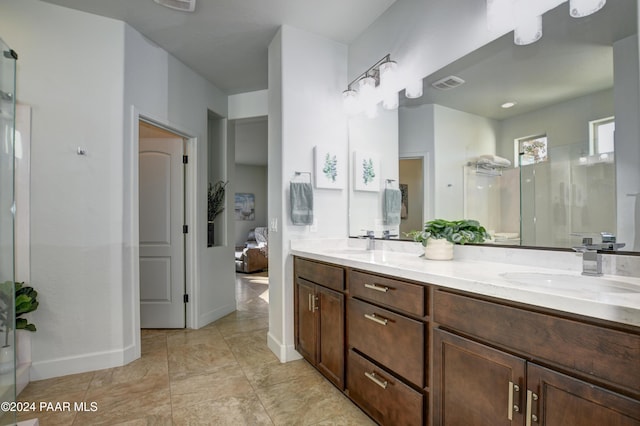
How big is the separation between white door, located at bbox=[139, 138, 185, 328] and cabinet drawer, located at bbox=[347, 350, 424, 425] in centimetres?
232

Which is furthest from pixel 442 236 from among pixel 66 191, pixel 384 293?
pixel 66 191

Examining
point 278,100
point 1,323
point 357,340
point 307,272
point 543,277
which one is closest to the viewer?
point 543,277

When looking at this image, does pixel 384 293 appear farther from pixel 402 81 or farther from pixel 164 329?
pixel 164 329

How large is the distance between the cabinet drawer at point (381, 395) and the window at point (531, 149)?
118 cm

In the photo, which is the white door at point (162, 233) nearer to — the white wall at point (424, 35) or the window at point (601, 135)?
the white wall at point (424, 35)

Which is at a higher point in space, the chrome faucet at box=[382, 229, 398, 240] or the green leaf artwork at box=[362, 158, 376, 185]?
the green leaf artwork at box=[362, 158, 376, 185]

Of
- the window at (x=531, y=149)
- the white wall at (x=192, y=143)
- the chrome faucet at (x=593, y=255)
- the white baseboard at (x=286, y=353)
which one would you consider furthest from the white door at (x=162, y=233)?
the chrome faucet at (x=593, y=255)

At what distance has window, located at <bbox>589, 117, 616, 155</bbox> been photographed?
4.08 ft

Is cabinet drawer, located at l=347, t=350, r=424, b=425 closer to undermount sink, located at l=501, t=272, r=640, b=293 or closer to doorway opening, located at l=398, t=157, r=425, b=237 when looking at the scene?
undermount sink, located at l=501, t=272, r=640, b=293

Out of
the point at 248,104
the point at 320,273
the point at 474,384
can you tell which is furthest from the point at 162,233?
the point at 474,384

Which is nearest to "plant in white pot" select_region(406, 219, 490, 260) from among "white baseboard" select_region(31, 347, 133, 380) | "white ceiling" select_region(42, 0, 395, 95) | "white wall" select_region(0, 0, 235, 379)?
"white ceiling" select_region(42, 0, 395, 95)

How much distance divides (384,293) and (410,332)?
0.22 meters

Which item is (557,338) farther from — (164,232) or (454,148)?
(164,232)

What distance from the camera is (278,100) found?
2.65 metres
